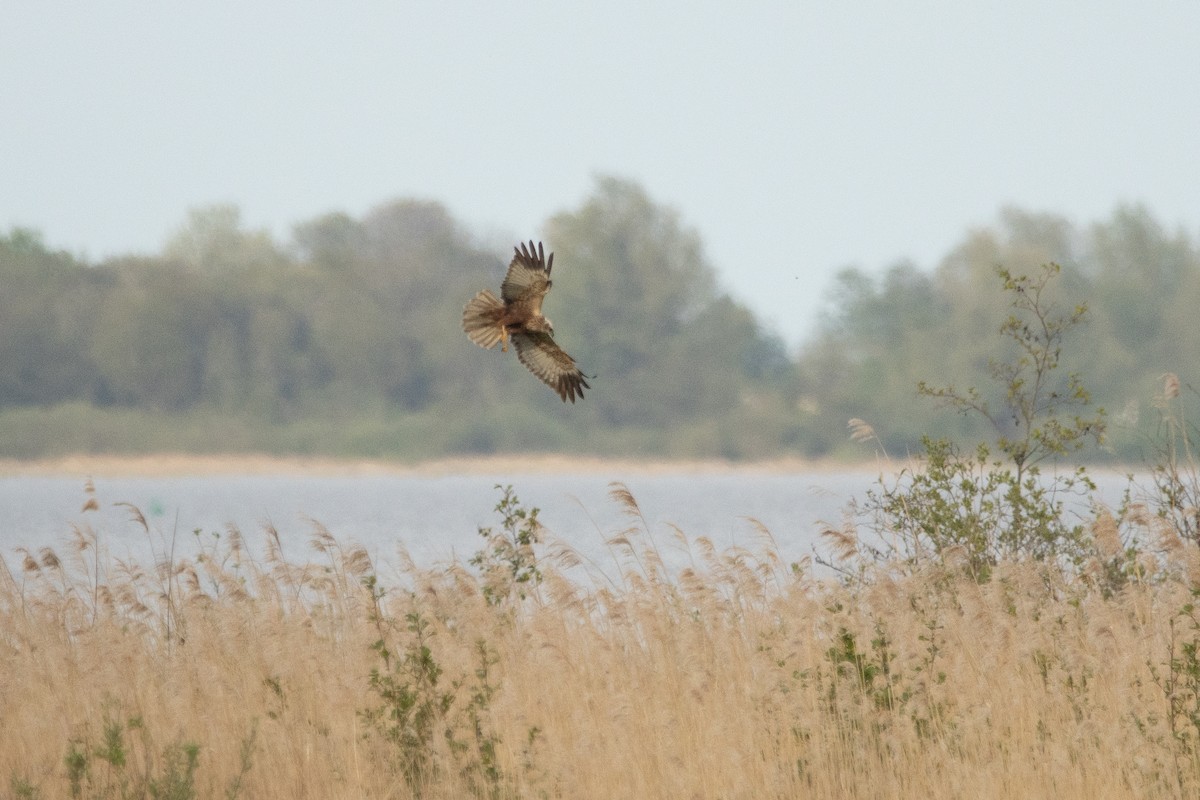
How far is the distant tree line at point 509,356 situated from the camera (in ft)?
194

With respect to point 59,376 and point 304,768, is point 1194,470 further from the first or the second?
point 59,376

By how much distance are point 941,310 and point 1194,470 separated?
57847 mm

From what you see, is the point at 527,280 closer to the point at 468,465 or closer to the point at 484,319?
the point at 484,319

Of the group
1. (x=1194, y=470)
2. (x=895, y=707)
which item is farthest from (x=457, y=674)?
(x=1194, y=470)

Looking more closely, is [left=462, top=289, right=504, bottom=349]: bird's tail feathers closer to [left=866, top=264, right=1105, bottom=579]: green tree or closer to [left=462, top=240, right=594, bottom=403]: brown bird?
[left=462, top=240, right=594, bottom=403]: brown bird

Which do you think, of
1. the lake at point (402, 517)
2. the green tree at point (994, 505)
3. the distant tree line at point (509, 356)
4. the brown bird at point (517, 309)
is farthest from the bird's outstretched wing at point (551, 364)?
the distant tree line at point (509, 356)

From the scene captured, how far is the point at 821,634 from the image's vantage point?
8695 millimetres

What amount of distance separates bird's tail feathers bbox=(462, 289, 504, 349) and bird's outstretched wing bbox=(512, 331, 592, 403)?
0.31 metres

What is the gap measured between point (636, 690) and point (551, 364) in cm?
249

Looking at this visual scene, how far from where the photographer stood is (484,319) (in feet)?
29.4

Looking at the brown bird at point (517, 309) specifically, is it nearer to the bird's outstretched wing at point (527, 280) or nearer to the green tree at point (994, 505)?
the bird's outstretched wing at point (527, 280)

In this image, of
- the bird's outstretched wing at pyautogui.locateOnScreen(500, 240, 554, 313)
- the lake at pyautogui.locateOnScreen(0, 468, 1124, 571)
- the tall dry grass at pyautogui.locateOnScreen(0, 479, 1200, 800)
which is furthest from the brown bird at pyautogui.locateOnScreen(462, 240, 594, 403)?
the lake at pyautogui.locateOnScreen(0, 468, 1124, 571)

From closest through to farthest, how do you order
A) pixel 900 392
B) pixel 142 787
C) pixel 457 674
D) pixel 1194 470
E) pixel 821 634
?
pixel 142 787
pixel 457 674
pixel 821 634
pixel 1194 470
pixel 900 392

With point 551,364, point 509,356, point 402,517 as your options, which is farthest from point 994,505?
point 509,356
